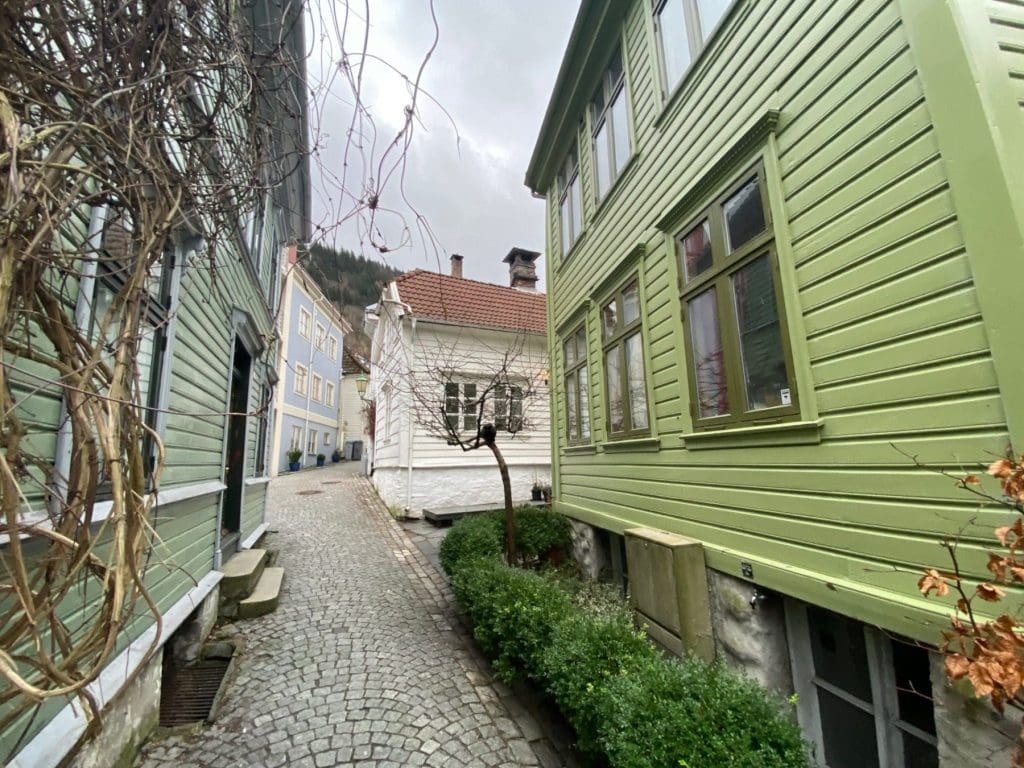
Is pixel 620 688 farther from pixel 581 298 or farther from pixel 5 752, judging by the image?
pixel 581 298

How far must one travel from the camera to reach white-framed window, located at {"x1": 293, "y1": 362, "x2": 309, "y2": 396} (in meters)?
21.5

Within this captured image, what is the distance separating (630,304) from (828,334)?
106 inches

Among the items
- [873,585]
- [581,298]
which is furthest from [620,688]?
[581,298]

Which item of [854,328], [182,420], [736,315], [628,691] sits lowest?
[628,691]

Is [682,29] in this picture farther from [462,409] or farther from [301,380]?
[301,380]

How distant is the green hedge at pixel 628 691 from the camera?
2059 mm

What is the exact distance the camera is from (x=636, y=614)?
4094 mm

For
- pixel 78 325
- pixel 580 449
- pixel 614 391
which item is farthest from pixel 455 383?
pixel 78 325

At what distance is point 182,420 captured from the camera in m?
3.97

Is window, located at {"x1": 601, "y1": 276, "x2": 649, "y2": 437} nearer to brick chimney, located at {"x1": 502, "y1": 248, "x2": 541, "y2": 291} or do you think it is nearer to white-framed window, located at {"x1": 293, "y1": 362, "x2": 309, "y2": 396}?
brick chimney, located at {"x1": 502, "y1": 248, "x2": 541, "y2": 291}

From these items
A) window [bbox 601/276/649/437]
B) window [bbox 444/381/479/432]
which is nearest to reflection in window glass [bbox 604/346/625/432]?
window [bbox 601/276/649/437]

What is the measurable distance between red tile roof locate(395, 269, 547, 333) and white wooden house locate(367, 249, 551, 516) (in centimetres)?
3

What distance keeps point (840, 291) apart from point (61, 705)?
444 centimetres

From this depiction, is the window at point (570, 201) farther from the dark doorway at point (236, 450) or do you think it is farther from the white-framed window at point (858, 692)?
the white-framed window at point (858, 692)
